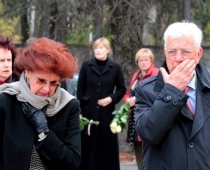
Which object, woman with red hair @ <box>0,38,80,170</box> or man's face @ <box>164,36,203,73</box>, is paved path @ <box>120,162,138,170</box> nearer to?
woman with red hair @ <box>0,38,80,170</box>

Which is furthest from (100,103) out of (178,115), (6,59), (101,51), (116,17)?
(178,115)

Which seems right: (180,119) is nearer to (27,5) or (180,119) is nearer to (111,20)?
(111,20)

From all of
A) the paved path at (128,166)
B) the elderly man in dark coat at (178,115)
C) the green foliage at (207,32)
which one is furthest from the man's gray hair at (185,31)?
the green foliage at (207,32)

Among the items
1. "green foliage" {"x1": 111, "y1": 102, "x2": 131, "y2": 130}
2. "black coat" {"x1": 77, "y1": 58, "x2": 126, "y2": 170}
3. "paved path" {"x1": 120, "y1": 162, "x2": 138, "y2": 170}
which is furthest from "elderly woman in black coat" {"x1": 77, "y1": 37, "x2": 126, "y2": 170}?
"paved path" {"x1": 120, "y1": 162, "x2": 138, "y2": 170}

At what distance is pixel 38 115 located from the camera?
311 centimetres

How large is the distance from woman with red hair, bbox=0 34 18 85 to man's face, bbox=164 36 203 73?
2.11 metres

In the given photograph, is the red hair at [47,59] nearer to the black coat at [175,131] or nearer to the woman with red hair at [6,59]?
the black coat at [175,131]

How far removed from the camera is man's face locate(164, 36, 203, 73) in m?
3.01

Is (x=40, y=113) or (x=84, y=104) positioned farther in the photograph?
(x=84, y=104)

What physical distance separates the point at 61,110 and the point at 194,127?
2.57 ft

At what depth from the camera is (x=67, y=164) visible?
3.21 m

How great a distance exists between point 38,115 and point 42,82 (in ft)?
0.65

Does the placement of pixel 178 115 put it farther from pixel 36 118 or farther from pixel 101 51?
pixel 101 51


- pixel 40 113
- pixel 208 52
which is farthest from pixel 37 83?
pixel 208 52
